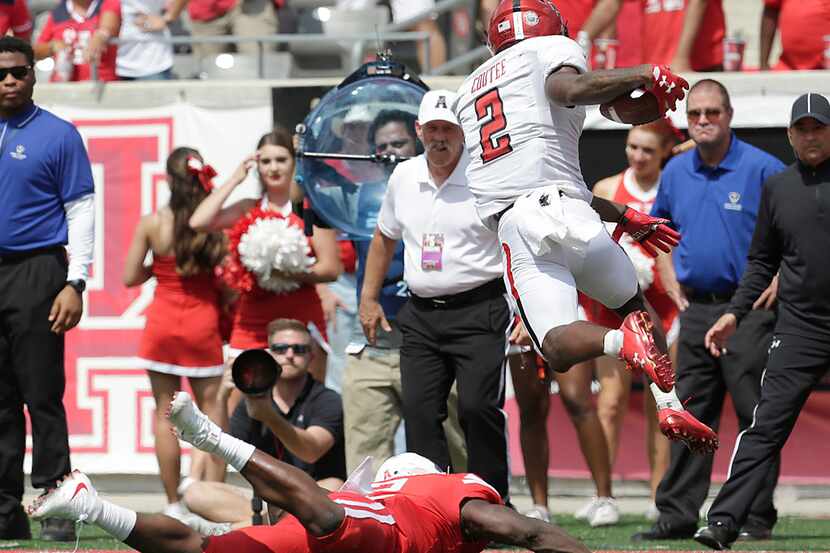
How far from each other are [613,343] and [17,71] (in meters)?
3.76

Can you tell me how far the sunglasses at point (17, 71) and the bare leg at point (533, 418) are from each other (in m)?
2.82

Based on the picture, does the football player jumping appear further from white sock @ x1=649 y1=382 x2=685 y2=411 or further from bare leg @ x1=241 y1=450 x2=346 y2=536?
bare leg @ x1=241 y1=450 x2=346 y2=536

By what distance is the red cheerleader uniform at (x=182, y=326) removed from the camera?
883 centimetres

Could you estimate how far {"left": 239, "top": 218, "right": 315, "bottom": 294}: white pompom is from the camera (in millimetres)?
8344

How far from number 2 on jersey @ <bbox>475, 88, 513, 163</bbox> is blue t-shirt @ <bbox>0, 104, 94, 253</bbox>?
8.38 ft

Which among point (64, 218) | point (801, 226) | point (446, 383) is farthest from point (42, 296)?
point (801, 226)

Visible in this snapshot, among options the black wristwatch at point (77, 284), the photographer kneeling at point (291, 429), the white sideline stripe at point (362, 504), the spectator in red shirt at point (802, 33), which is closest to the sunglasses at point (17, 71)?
the black wristwatch at point (77, 284)

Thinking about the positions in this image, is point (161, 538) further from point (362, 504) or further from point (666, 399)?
point (666, 399)

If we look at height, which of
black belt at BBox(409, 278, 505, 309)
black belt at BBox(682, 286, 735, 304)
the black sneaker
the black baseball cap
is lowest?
the black sneaker

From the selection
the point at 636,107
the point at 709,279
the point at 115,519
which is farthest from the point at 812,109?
the point at 115,519

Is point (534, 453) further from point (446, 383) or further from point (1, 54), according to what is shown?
point (1, 54)

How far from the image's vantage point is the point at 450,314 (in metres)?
7.28

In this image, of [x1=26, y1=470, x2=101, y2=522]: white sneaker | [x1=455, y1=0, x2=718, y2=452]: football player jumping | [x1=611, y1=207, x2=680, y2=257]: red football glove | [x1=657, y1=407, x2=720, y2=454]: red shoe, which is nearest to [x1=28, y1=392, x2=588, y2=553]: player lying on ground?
[x1=26, y1=470, x2=101, y2=522]: white sneaker

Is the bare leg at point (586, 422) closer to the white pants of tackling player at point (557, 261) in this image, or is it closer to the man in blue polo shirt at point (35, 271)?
the white pants of tackling player at point (557, 261)
